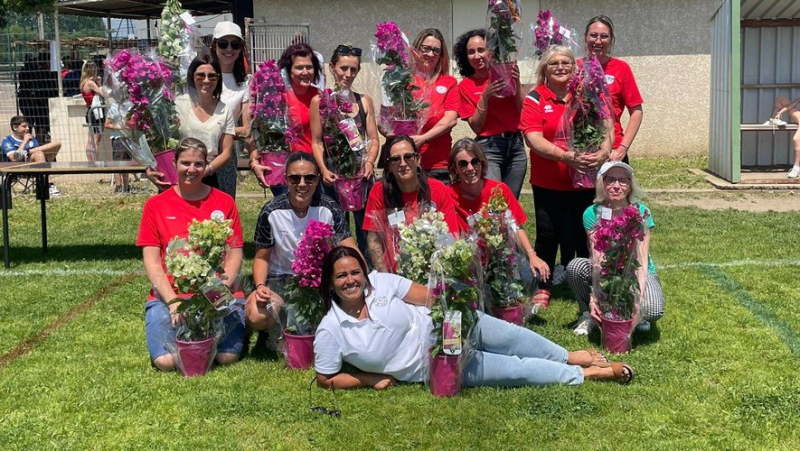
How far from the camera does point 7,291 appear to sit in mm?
6820

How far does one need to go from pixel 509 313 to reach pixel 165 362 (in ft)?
6.95

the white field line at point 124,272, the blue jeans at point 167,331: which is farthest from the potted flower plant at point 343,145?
the white field line at point 124,272

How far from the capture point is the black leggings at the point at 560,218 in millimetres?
5945

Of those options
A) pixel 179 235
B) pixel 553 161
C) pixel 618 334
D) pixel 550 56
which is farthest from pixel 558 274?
pixel 179 235

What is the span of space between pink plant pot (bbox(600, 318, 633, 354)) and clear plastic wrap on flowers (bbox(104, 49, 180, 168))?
3.15 meters

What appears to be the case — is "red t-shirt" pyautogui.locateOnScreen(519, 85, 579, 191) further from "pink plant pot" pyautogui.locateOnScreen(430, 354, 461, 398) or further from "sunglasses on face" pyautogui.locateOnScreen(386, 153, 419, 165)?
"pink plant pot" pyautogui.locateOnScreen(430, 354, 461, 398)

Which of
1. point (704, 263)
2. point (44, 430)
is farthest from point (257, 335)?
point (704, 263)

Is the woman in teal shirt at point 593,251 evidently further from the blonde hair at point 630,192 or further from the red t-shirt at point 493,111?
the red t-shirt at point 493,111

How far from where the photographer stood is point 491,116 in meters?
6.00

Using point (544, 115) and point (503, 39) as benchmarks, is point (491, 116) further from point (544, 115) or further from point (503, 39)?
point (503, 39)

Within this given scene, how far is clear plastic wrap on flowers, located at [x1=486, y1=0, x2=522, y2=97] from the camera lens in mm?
5711

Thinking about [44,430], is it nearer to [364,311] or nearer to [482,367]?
[364,311]

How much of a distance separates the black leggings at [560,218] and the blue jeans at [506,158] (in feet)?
0.57

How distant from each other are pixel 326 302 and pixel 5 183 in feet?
14.1
